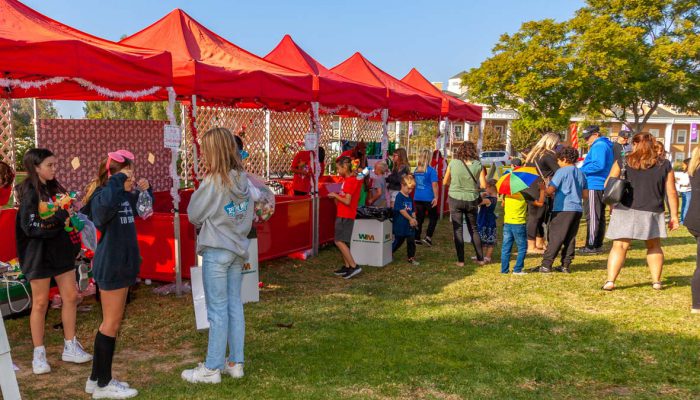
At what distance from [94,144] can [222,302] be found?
3940mm

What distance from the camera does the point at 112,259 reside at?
120 inches

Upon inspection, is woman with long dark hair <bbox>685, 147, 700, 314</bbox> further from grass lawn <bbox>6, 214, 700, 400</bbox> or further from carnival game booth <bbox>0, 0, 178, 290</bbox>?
carnival game booth <bbox>0, 0, 178, 290</bbox>

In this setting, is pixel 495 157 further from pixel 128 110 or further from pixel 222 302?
pixel 222 302

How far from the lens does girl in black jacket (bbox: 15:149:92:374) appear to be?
3408 millimetres

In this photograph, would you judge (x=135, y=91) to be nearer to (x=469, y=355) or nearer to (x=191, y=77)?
(x=191, y=77)

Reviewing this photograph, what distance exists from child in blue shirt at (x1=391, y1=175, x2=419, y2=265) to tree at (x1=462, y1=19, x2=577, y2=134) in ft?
50.1

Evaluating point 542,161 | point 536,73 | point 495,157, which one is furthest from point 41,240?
point 495,157

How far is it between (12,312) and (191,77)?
2.54 metres

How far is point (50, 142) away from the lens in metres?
5.81

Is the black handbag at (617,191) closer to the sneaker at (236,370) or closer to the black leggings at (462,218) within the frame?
the black leggings at (462,218)

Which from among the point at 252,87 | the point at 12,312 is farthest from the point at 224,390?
the point at 252,87

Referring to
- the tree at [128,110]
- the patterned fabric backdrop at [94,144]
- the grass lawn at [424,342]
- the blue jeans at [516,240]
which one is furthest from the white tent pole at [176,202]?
the tree at [128,110]

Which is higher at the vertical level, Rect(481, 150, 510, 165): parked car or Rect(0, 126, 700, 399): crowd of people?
Rect(481, 150, 510, 165): parked car

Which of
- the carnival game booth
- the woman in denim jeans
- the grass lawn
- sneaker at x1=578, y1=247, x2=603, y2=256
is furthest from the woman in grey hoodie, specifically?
sneaker at x1=578, y1=247, x2=603, y2=256
